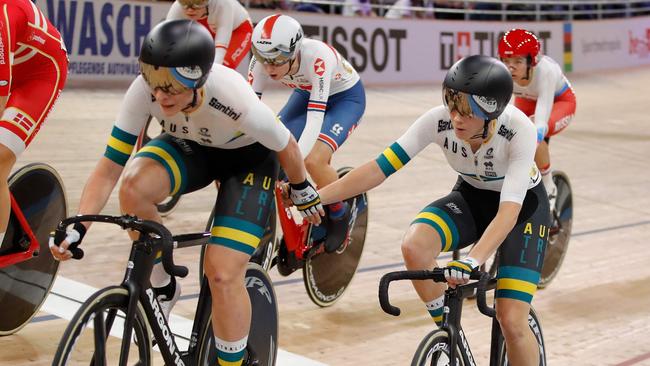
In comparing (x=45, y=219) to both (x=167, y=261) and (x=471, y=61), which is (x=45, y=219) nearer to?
(x=167, y=261)

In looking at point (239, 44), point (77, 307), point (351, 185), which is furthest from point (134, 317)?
point (239, 44)

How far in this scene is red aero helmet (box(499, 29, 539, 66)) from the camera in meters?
5.10

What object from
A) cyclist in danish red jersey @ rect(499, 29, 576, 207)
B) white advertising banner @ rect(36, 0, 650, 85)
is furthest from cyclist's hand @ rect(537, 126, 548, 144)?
white advertising banner @ rect(36, 0, 650, 85)

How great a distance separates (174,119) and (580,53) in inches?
643

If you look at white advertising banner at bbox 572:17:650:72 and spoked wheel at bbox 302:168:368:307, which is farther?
white advertising banner at bbox 572:17:650:72

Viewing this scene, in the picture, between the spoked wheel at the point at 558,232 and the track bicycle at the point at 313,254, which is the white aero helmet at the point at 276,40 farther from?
the spoked wheel at the point at 558,232

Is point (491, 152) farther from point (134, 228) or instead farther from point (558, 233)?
point (558, 233)

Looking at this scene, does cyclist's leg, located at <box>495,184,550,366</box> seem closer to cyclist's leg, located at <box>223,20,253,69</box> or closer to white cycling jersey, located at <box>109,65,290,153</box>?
white cycling jersey, located at <box>109,65,290,153</box>

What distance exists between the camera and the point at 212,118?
308 cm

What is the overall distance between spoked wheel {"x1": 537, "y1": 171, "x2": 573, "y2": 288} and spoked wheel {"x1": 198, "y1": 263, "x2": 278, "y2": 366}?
248cm

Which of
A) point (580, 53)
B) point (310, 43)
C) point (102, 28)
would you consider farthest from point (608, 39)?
point (310, 43)

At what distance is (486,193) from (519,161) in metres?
0.32

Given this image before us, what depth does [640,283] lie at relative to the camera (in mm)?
5750

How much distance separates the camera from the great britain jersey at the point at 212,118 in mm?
3025
